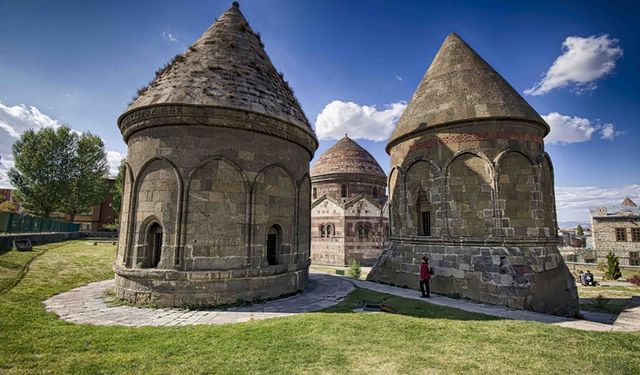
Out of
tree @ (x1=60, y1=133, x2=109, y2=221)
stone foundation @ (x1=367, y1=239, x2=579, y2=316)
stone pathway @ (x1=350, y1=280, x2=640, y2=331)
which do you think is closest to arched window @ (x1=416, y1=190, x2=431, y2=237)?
stone foundation @ (x1=367, y1=239, x2=579, y2=316)

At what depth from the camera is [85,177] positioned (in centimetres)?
3531

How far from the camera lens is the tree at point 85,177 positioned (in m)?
34.6

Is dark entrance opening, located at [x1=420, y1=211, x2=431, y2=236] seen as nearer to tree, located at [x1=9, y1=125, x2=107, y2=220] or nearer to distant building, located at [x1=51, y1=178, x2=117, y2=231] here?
tree, located at [x1=9, y1=125, x2=107, y2=220]

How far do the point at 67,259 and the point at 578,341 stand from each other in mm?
18233

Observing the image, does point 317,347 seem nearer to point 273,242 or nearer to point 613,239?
point 273,242

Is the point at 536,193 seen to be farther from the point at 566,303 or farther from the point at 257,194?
the point at 257,194

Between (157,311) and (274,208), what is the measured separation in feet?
13.2

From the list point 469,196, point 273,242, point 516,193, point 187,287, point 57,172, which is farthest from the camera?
point 57,172

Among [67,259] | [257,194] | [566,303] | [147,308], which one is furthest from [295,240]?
[67,259]

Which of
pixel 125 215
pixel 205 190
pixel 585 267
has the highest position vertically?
pixel 205 190

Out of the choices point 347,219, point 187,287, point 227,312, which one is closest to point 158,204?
point 187,287

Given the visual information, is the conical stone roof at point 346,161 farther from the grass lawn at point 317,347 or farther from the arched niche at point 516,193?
the grass lawn at point 317,347

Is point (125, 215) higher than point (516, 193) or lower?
lower

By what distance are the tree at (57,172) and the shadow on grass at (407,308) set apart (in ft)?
124
